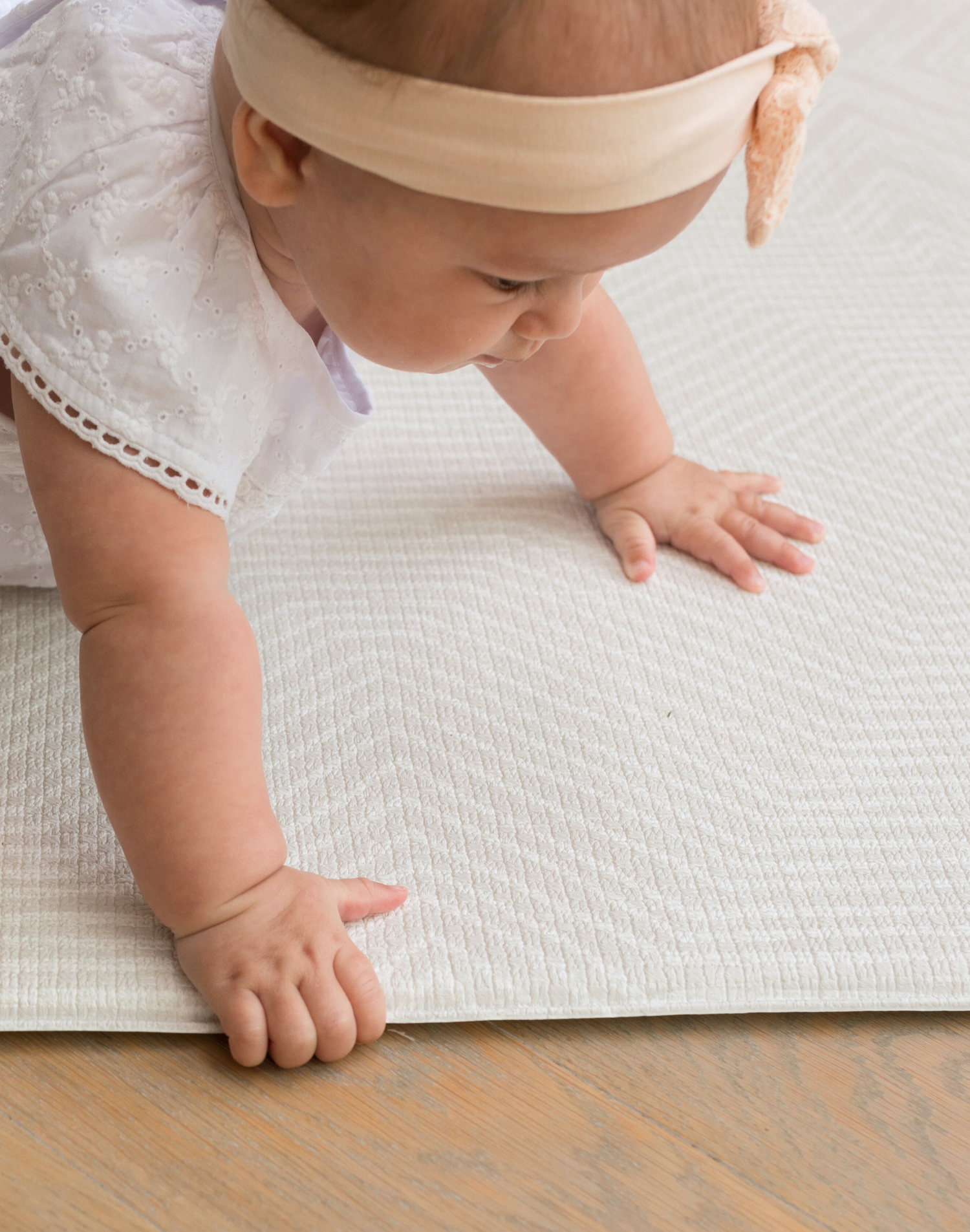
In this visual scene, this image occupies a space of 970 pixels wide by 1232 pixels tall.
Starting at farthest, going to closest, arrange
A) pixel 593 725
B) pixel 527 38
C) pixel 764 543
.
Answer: pixel 764 543
pixel 593 725
pixel 527 38

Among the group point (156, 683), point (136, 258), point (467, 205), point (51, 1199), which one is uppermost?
point (467, 205)

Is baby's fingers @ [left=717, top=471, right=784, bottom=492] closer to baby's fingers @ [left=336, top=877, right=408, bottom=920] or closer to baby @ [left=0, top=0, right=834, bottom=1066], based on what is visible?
baby @ [left=0, top=0, right=834, bottom=1066]

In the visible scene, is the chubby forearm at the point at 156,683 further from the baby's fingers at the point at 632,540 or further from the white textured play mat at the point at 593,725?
the baby's fingers at the point at 632,540

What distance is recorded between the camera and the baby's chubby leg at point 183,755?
525mm

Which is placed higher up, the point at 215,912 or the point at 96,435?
the point at 96,435

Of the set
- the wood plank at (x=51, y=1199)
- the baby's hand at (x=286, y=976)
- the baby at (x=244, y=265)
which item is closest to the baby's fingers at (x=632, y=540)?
the baby at (x=244, y=265)

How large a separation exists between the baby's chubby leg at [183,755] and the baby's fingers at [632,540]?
277 mm

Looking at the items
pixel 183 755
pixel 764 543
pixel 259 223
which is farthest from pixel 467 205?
pixel 764 543

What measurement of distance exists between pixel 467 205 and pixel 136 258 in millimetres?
150

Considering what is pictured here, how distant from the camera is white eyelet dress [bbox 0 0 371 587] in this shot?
20.6 inches

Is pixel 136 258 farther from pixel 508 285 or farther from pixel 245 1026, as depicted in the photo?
pixel 245 1026

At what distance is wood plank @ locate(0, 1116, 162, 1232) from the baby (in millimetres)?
70

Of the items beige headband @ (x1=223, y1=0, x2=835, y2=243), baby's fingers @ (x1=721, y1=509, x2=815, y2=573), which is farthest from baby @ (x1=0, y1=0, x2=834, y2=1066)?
baby's fingers @ (x1=721, y1=509, x2=815, y2=573)

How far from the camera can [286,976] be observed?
1.72ft
